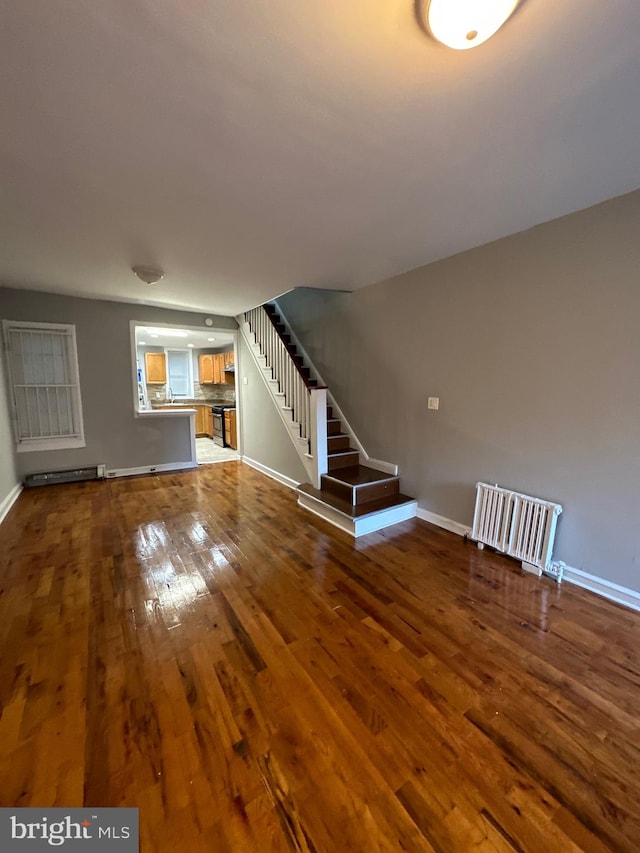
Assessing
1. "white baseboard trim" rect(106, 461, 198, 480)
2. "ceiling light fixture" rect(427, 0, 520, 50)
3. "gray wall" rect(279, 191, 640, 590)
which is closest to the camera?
"ceiling light fixture" rect(427, 0, 520, 50)

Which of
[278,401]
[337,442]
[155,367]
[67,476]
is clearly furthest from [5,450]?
[155,367]

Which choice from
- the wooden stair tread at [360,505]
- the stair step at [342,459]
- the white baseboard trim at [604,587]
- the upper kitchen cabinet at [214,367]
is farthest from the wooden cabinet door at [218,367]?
the white baseboard trim at [604,587]

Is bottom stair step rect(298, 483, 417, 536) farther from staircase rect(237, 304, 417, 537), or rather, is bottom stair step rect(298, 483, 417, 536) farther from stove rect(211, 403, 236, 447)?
stove rect(211, 403, 236, 447)

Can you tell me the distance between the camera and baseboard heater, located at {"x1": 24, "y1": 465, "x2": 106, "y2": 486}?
447 centimetres

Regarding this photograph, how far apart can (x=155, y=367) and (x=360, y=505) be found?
23.5 feet

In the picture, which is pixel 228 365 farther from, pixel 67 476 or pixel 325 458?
pixel 325 458

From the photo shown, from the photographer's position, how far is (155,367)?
8.45 m

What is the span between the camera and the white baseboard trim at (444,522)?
3.12 m

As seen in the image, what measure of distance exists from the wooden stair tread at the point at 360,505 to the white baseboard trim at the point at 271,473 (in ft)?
2.41

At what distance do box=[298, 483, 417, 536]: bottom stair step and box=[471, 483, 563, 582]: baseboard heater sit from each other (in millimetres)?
735

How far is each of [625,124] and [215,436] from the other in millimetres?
7745

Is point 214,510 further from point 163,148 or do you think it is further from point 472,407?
point 163,148

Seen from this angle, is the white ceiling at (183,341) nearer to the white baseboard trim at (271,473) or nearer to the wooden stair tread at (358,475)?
the white baseboard trim at (271,473)

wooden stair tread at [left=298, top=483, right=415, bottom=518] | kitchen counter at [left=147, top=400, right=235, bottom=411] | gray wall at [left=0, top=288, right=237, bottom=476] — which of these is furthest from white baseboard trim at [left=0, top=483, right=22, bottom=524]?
kitchen counter at [left=147, top=400, right=235, bottom=411]
